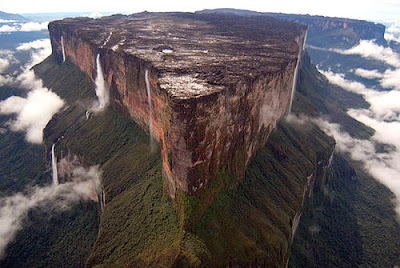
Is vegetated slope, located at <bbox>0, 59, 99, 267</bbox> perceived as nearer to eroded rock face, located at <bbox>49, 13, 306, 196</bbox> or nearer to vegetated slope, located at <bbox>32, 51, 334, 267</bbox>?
vegetated slope, located at <bbox>32, 51, 334, 267</bbox>

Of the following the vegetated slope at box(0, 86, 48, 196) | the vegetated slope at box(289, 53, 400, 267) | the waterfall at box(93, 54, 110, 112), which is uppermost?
the waterfall at box(93, 54, 110, 112)

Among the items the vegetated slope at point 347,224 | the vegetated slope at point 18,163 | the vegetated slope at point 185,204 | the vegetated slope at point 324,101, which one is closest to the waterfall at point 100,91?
the vegetated slope at point 185,204

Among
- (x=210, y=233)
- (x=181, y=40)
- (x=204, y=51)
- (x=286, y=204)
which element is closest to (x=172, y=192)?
(x=210, y=233)

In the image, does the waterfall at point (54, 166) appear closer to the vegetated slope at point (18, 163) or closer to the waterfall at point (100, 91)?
the vegetated slope at point (18, 163)

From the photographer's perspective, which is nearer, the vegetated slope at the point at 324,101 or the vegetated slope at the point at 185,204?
the vegetated slope at the point at 185,204

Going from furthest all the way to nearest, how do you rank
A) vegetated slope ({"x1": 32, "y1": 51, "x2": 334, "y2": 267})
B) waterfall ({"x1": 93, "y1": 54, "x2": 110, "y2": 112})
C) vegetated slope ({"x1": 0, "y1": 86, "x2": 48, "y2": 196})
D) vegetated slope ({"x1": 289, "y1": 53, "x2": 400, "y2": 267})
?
1. waterfall ({"x1": 93, "y1": 54, "x2": 110, "y2": 112})
2. vegetated slope ({"x1": 0, "y1": 86, "x2": 48, "y2": 196})
3. vegetated slope ({"x1": 289, "y1": 53, "x2": 400, "y2": 267})
4. vegetated slope ({"x1": 32, "y1": 51, "x2": 334, "y2": 267})

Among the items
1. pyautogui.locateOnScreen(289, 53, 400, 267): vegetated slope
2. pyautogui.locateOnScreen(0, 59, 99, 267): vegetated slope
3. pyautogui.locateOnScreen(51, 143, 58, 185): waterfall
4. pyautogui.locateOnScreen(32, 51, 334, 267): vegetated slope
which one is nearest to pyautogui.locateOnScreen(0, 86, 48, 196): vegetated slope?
pyautogui.locateOnScreen(0, 59, 99, 267): vegetated slope

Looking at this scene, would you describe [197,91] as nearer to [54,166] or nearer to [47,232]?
[47,232]
